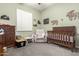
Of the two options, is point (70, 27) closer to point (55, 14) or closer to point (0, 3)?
point (55, 14)

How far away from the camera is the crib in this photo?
168 centimetres

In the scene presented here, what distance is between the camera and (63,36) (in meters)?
1.74

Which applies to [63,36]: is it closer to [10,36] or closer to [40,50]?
[40,50]

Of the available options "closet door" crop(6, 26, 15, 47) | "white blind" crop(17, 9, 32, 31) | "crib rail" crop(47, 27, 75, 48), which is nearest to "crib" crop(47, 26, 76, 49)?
"crib rail" crop(47, 27, 75, 48)

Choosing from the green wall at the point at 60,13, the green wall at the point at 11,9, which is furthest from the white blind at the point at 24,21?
the green wall at the point at 60,13

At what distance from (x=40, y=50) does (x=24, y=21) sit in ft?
1.72

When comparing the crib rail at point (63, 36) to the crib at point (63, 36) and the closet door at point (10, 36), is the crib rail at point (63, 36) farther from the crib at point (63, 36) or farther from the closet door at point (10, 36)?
the closet door at point (10, 36)

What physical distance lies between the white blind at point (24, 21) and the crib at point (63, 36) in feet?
1.18

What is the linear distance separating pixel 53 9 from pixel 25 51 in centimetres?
79

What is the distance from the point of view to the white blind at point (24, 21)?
1.72 metres

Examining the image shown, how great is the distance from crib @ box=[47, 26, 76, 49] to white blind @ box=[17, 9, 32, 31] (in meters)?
0.36

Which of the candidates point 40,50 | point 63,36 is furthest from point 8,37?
point 63,36

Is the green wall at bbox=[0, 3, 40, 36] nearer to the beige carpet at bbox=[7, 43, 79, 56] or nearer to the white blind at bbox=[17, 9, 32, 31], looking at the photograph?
the white blind at bbox=[17, 9, 32, 31]

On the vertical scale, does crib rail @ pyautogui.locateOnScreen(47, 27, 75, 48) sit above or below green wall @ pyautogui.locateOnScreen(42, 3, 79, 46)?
below
